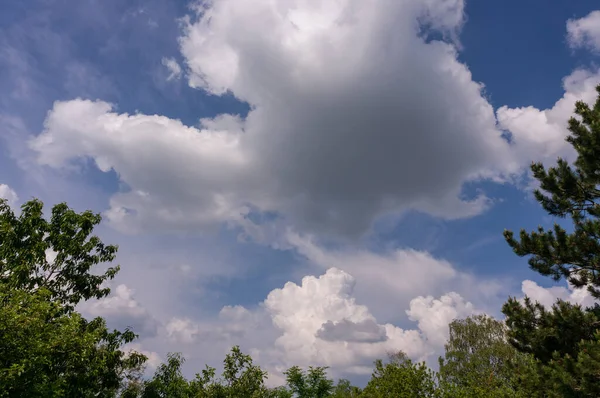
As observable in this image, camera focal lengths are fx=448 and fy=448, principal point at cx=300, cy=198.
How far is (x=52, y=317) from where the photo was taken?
23250mm

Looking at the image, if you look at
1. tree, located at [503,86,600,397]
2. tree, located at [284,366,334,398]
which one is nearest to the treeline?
tree, located at [503,86,600,397]

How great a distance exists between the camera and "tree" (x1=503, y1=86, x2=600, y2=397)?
1927cm

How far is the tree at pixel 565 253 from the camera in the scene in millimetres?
19266

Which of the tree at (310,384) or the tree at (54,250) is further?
the tree at (310,384)

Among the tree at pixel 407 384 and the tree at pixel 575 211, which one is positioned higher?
the tree at pixel 575 211

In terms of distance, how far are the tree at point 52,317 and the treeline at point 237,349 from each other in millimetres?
54

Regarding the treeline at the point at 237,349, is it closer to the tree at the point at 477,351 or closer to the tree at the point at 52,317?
the tree at the point at 52,317

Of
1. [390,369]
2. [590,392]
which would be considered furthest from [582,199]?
[390,369]

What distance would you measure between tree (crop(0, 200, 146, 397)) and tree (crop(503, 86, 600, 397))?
67.8 feet

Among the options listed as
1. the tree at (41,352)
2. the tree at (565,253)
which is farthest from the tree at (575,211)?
the tree at (41,352)

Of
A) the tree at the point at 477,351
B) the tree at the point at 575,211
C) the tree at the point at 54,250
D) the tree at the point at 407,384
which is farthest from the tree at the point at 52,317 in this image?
the tree at the point at 477,351

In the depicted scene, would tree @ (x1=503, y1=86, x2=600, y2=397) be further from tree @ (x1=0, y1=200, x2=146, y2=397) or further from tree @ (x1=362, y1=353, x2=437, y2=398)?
tree @ (x1=0, y1=200, x2=146, y2=397)

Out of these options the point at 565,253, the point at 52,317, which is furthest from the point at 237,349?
the point at 565,253

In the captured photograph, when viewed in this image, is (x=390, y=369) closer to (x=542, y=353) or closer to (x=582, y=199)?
(x=542, y=353)
